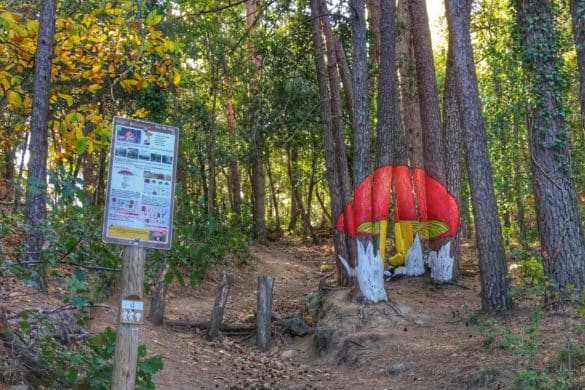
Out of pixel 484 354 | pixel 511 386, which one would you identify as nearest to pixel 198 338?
pixel 484 354

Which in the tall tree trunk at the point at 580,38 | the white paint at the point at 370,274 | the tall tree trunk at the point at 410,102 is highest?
the tall tree trunk at the point at 410,102

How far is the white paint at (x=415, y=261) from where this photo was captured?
13.4 meters

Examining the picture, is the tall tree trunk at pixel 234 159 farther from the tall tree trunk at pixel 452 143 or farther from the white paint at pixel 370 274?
the white paint at pixel 370 274

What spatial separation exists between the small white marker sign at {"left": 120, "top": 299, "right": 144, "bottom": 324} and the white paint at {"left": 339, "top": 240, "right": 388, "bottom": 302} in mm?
7298

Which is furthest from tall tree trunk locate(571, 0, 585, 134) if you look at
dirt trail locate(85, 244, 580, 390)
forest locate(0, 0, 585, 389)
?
dirt trail locate(85, 244, 580, 390)

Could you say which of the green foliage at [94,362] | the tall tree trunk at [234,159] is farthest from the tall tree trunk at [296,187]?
the green foliage at [94,362]

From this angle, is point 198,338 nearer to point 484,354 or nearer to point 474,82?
point 484,354

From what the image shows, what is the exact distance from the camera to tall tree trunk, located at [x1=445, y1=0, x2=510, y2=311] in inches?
355

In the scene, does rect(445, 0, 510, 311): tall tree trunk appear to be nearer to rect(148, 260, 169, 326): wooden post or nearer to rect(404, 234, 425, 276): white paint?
rect(404, 234, 425, 276): white paint

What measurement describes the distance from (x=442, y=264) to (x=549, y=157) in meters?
5.19

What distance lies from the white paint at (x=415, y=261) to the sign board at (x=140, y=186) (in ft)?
→ 34.2

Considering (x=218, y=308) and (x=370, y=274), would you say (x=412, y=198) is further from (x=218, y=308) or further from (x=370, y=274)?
(x=218, y=308)

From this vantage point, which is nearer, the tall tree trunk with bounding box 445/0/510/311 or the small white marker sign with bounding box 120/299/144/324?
the small white marker sign with bounding box 120/299/144/324

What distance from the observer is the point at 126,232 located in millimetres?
3541
